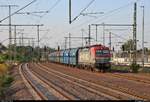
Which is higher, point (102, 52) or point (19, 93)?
point (102, 52)

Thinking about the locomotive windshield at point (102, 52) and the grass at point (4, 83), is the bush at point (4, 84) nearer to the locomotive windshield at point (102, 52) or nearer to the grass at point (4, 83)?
the grass at point (4, 83)

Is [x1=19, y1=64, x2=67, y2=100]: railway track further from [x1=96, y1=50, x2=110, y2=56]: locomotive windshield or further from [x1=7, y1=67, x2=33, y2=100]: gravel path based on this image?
[x1=96, y1=50, x2=110, y2=56]: locomotive windshield

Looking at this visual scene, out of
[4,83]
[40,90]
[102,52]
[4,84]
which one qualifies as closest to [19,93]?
[40,90]

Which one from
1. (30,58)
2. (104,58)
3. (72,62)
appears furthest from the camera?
(30,58)

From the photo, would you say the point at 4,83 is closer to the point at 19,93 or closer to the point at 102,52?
the point at 19,93

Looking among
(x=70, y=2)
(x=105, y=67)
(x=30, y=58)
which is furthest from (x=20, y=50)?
(x=70, y=2)

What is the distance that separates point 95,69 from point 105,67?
263cm

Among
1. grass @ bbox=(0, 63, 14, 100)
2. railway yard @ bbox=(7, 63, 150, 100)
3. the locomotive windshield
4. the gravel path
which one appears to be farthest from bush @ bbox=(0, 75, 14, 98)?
the locomotive windshield

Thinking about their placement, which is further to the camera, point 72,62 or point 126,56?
point 126,56

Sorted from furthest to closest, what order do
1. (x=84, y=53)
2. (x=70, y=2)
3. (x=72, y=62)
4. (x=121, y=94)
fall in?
1. (x=72, y=62)
2. (x=84, y=53)
3. (x=70, y=2)
4. (x=121, y=94)

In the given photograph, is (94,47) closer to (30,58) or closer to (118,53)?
(118,53)

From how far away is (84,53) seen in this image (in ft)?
205

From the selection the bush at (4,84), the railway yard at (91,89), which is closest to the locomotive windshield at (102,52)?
the railway yard at (91,89)

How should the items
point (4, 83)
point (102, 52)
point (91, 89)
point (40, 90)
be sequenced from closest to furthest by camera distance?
point (91, 89)
point (40, 90)
point (4, 83)
point (102, 52)
